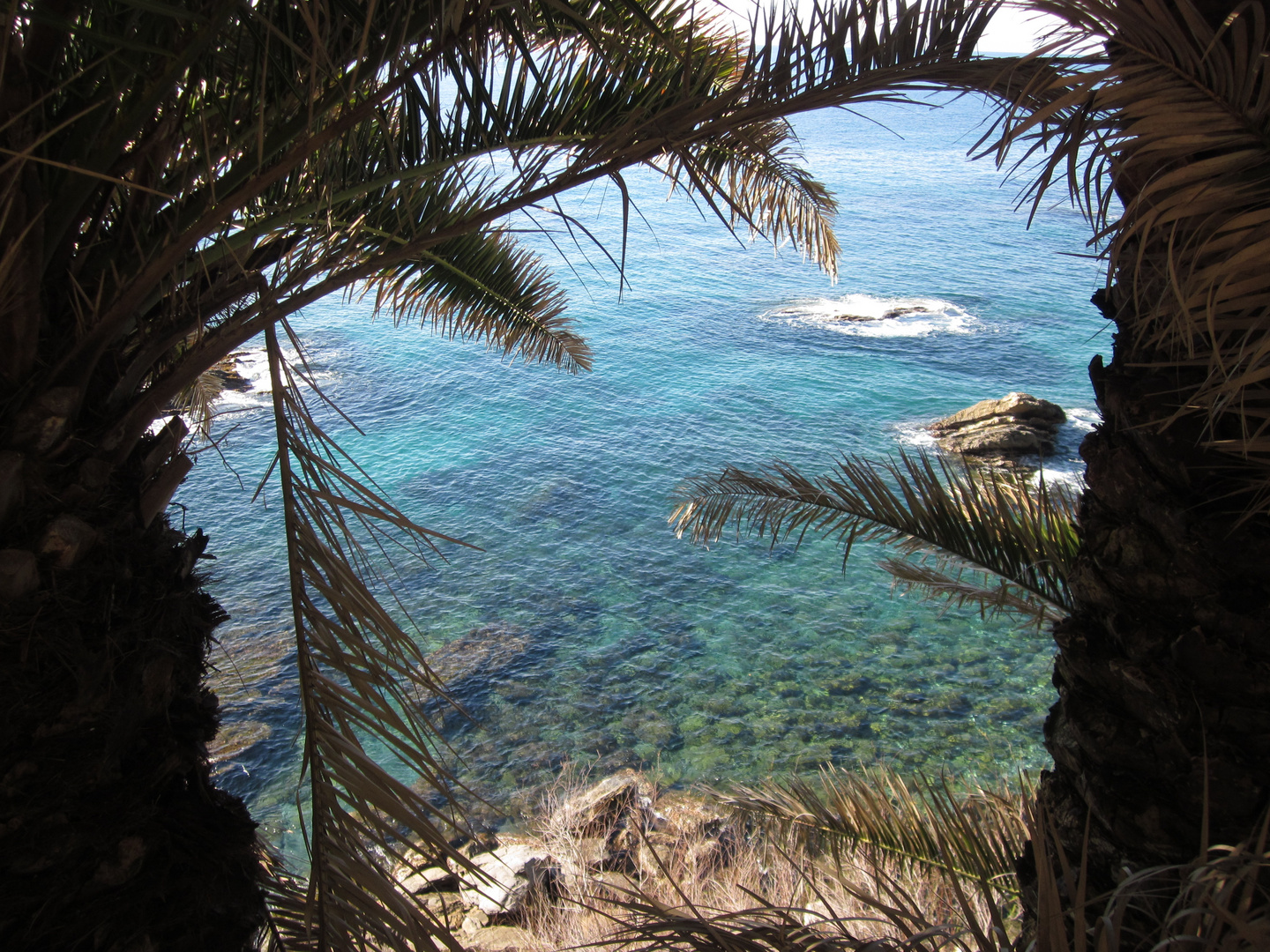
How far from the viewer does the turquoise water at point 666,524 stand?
30.6 ft

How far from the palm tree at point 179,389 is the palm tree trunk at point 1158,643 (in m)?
0.91

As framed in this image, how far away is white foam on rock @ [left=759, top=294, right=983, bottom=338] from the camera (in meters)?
20.7

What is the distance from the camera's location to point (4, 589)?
162cm

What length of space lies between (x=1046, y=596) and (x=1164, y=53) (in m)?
1.98

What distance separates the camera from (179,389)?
2.00 m

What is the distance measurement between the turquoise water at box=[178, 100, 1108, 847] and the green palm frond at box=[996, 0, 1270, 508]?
0.54m

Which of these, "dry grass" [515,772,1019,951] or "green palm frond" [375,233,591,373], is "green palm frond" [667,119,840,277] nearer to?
"green palm frond" [375,233,591,373]

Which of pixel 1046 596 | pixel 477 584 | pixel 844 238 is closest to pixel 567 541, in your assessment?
pixel 477 584

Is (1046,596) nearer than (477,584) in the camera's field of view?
Yes

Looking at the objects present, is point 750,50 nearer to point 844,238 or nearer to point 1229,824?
point 1229,824

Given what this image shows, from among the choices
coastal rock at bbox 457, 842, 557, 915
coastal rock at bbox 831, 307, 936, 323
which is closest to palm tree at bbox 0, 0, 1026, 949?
coastal rock at bbox 457, 842, 557, 915

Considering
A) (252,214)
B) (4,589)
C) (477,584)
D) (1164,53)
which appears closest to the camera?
(1164,53)

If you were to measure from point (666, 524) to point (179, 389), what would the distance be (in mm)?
11408

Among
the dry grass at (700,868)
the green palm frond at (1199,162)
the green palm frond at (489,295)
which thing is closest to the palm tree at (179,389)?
the green palm frond at (1199,162)
